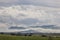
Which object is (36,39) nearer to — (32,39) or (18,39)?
(32,39)

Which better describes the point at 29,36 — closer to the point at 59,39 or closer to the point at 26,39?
the point at 26,39

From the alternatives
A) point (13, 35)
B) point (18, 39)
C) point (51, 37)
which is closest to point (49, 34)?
point (51, 37)

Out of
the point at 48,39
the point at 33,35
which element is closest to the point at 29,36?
the point at 33,35

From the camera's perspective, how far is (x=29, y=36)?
39.0 metres

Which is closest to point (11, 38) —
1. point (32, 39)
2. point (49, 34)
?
point (32, 39)

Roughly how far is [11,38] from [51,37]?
24.1ft

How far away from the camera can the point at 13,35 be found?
4144cm

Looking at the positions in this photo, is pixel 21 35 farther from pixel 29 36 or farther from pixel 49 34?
pixel 49 34

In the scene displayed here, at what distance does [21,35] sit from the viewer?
40.6 meters

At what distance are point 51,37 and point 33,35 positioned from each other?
523cm

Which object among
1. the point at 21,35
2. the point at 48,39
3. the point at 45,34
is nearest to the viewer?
the point at 48,39

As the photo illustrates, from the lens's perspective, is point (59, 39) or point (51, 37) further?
point (59, 39)

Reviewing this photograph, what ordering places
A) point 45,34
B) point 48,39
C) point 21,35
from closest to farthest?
1. point 48,39
2. point 45,34
3. point 21,35

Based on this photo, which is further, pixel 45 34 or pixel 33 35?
pixel 33 35
